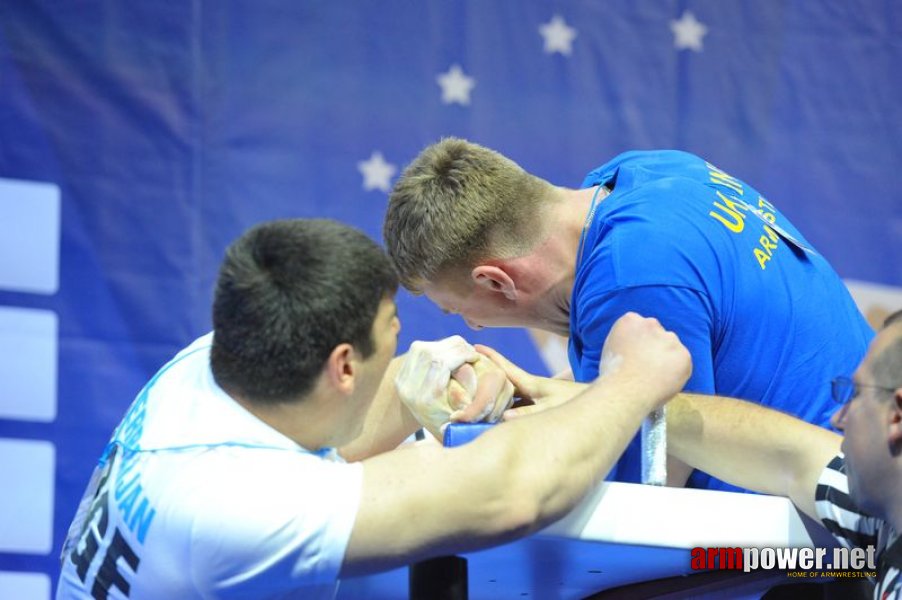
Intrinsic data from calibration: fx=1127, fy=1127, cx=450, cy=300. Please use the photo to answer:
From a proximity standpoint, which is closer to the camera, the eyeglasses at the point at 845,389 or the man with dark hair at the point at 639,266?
the eyeglasses at the point at 845,389

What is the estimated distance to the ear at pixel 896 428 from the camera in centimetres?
116

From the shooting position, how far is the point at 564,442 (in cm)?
116

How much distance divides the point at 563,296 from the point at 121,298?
1038mm

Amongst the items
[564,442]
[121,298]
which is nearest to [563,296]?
[564,442]

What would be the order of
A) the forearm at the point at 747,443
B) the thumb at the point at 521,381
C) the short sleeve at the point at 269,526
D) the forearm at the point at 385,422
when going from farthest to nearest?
1. the forearm at the point at 385,422
2. the thumb at the point at 521,381
3. the forearm at the point at 747,443
4. the short sleeve at the point at 269,526

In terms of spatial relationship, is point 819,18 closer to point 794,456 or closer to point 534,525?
point 794,456

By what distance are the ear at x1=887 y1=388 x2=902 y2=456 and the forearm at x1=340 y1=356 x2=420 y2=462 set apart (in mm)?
703

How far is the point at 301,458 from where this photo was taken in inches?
45.4

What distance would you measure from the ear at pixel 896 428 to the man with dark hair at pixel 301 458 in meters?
0.23

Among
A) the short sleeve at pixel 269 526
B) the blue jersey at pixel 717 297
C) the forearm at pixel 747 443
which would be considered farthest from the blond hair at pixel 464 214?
the short sleeve at pixel 269 526

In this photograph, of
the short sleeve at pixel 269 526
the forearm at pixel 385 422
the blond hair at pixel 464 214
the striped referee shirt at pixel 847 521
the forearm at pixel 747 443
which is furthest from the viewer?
the blond hair at pixel 464 214

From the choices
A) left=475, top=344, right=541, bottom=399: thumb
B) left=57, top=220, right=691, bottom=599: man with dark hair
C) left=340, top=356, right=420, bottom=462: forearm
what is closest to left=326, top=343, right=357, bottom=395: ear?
left=57, top=220, right=691, bottom=599: man with dark hair

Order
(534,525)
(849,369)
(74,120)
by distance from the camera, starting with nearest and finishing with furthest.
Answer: (534,525), (849,369), (74,120)

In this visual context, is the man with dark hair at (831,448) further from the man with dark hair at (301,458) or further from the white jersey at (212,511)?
the white jersey at (212,511)
